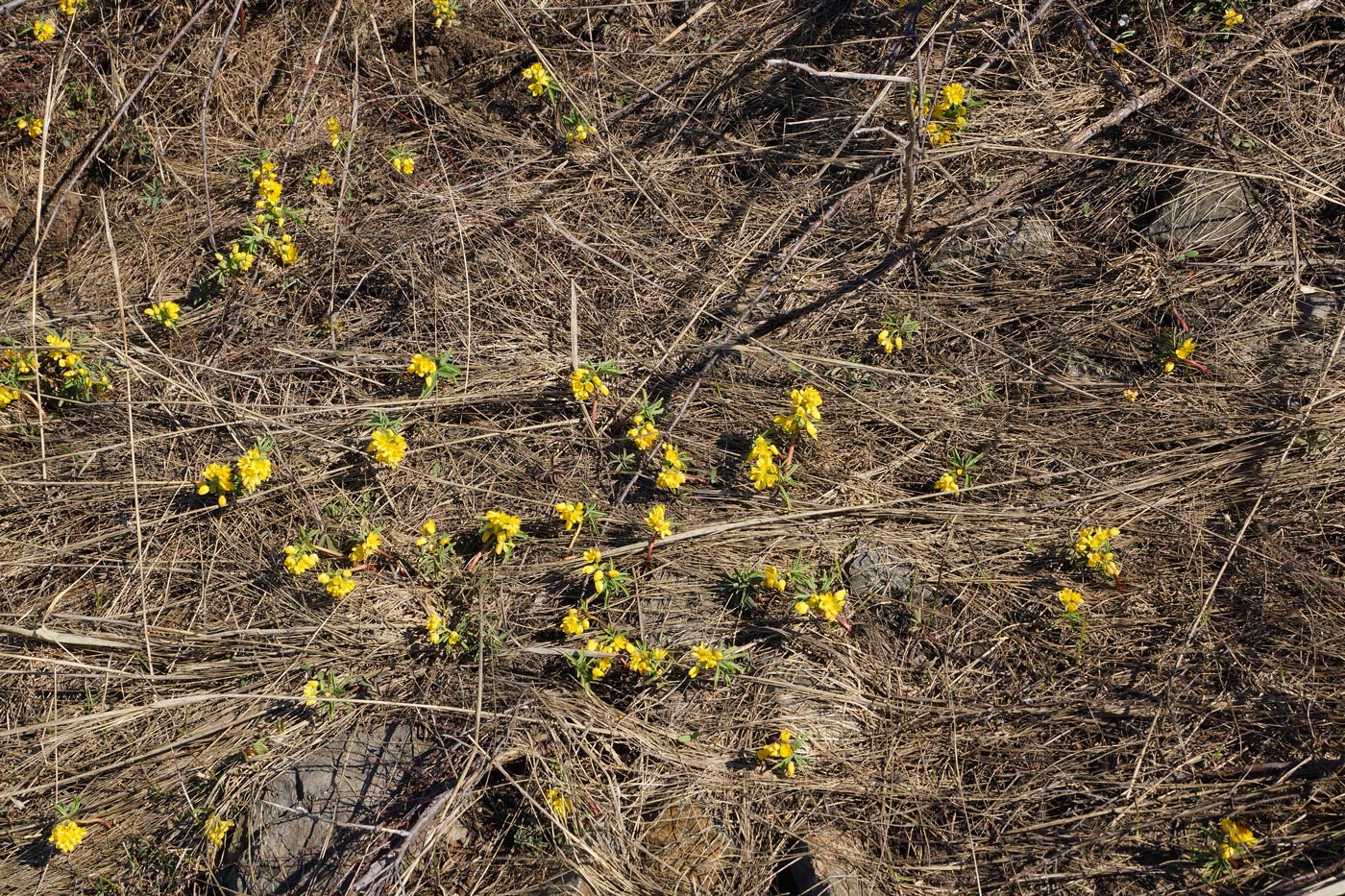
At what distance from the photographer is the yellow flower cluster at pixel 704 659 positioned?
2.95 m

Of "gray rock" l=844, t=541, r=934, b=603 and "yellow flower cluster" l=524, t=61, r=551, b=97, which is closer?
"gray rock" l=844, t=541, r=934, b=603

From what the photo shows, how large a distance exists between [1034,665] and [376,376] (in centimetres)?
279

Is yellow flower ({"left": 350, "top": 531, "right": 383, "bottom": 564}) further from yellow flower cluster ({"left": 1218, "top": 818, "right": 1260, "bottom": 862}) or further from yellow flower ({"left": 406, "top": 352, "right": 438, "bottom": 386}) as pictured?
yellow flower cluster ({"left": 1218, "top": 818, "right": 1260, "bottom": 862})

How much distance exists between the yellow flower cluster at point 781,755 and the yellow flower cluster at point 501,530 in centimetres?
115

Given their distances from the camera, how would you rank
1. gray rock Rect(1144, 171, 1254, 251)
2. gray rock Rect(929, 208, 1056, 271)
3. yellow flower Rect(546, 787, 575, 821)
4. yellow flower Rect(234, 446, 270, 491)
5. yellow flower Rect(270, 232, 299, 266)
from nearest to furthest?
yellow flower Rect(546, 787, 575, 821) < yellow flower Rect(234, 446, 270, 491) < gray rock Rect(1144, 171, 1254, 251) < gray rock Rect(929, 208, 1056, 271) < yellow flower Rect(270, 232, 299, 266)

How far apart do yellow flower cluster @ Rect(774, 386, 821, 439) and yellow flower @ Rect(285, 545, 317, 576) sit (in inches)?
70.0

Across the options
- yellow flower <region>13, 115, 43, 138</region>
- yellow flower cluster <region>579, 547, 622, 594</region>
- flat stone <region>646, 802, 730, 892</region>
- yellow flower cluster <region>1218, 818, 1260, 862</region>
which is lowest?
yellow flower cluster <region>1218, 818, 1260, 862</region>

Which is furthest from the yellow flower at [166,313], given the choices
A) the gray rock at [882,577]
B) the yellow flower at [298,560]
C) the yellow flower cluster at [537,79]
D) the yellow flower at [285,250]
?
the gray rock at [882,577]

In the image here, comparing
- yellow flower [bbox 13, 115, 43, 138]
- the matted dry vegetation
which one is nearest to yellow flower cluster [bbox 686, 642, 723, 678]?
the matted dry vegetation

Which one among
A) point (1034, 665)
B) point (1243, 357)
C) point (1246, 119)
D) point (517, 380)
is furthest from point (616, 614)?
point (1246, 119)

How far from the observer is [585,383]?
3.51 metres

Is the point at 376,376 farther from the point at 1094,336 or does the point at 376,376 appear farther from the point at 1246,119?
the point at 1246,119

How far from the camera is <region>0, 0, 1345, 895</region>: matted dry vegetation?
9.37 feet

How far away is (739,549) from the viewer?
10.8ft
